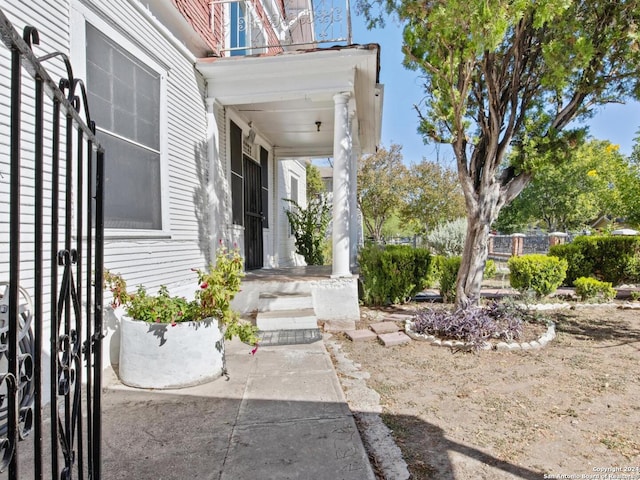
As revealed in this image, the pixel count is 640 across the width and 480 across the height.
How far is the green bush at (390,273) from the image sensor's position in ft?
21.0

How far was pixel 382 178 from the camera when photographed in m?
20.3

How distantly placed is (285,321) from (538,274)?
5158mm

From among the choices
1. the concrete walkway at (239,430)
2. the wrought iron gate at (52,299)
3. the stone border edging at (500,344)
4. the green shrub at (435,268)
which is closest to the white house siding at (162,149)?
the concrete walkway at (239,430)

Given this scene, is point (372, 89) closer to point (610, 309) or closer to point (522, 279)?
point (522, 279)

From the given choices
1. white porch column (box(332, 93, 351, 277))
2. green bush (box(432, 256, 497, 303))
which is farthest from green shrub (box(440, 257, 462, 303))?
white porch column (box(332, 93, 351, 277))

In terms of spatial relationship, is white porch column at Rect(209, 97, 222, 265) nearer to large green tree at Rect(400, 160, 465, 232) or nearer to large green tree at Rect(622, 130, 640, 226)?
large green tree at Rect(622, 130, 640, 226)

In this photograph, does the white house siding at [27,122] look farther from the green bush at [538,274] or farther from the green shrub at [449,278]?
the green bush at [538,274]

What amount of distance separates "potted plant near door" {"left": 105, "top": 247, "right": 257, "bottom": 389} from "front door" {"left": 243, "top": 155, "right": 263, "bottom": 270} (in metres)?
3.85

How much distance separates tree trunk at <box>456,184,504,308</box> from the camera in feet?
16.2

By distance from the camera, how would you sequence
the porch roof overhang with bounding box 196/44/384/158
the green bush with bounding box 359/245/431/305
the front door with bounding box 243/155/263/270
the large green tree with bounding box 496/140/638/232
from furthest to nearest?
the large green tree with bounding box 496/140/638/232
the front door with bounding box 243/155/263/270
the green bush with bounding box 359/245/431/305
the porch roof overhang with bounding box 196/44/384/158

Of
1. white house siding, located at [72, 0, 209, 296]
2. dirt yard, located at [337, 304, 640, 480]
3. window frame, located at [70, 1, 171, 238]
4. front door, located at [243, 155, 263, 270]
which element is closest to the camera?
dirt yard, located at [337, 304, 640, 480]

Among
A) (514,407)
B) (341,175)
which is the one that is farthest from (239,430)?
(341,175)

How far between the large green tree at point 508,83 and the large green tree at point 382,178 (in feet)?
48.9

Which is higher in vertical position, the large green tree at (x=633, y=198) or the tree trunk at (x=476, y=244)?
the large green tree at (x=633, y=198)
